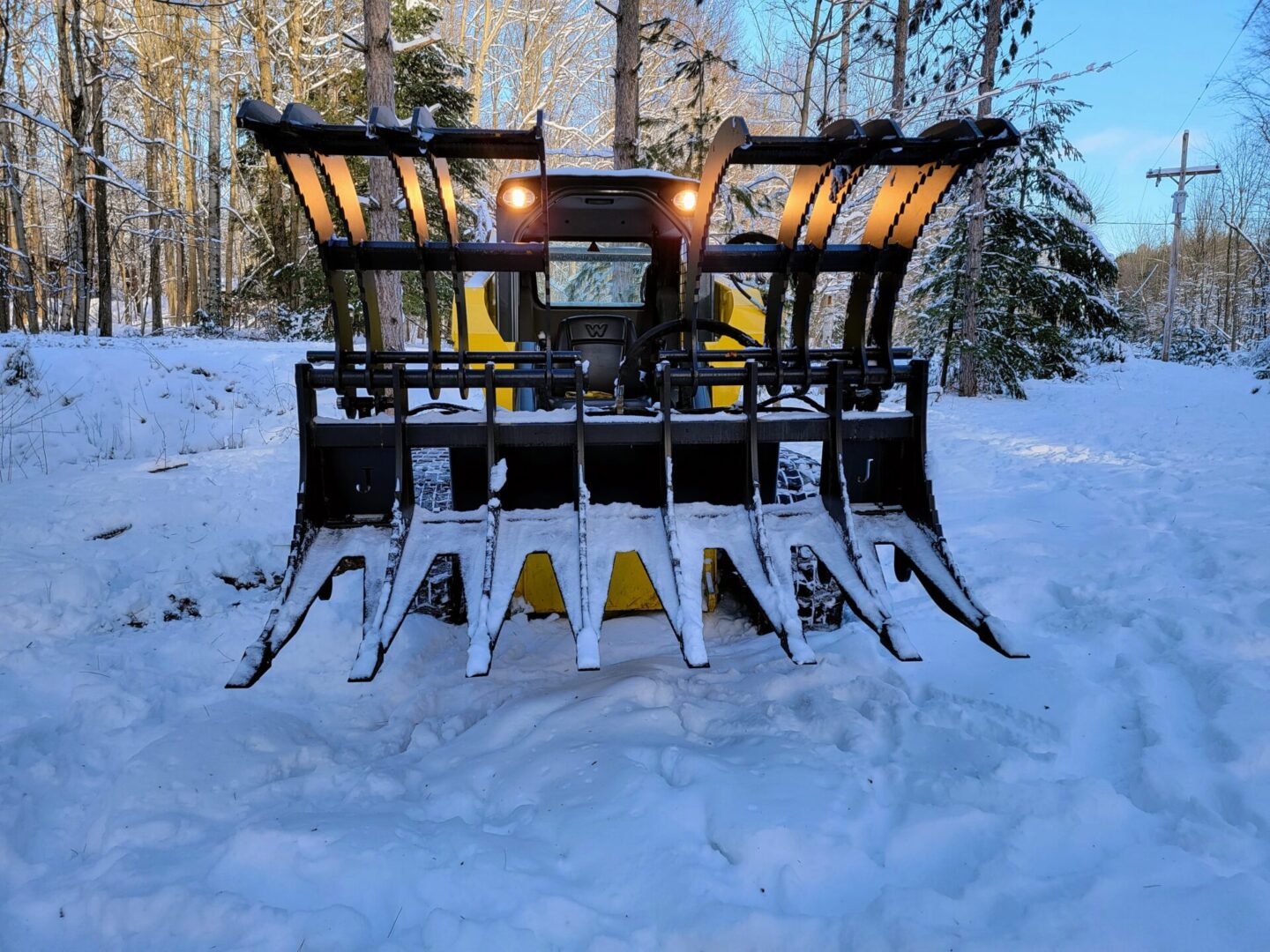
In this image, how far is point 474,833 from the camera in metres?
1.77

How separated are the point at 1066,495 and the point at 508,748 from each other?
4514 millimetres

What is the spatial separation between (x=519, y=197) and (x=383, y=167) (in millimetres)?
6147

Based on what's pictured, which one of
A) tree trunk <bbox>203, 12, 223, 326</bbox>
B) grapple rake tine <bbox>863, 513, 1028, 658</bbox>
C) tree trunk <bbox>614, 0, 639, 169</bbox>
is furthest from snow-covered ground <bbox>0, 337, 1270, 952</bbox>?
tree trunk <bbox>203, 12, 223, 326</bbox>

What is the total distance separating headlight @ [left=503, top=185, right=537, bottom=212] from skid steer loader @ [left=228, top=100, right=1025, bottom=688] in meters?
1.25

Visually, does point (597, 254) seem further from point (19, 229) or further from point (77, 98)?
point (19, 229)

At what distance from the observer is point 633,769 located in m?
1.96

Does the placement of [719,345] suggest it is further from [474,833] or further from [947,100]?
[947,100]

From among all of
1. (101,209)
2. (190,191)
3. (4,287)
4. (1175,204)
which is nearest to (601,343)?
(101,209)

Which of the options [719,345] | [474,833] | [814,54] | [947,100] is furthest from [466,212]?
[474,833]

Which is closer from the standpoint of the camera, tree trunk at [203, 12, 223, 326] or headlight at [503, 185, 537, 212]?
headlight at [503, 185, 537, 212]

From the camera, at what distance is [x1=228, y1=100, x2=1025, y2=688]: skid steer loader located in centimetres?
225

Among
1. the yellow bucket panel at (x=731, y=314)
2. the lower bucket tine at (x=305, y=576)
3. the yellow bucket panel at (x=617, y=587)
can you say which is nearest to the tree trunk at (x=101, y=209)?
the yellow bucket panel at (x=731, y=314)

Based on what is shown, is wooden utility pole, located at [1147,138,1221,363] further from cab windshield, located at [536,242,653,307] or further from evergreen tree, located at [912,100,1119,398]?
cab windshield, located at [536,242,653,307]

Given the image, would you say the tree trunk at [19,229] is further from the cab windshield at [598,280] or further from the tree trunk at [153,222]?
the cab windshield at [598,280]
